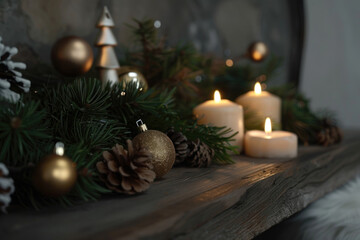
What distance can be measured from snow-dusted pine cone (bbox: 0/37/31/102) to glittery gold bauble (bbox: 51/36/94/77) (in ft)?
0.53

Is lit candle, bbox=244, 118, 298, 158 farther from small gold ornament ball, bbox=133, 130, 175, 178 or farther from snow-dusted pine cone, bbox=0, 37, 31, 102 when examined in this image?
snow-dusted pine cone, bbox=0, 37, 31, 102

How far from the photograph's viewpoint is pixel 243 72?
927 mm

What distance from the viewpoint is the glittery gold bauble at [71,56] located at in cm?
59

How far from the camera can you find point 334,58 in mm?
1622

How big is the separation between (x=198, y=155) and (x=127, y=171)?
147 millimetres

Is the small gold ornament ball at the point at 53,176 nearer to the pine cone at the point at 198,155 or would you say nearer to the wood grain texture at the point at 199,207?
the wood grain texture at the point at 199,207

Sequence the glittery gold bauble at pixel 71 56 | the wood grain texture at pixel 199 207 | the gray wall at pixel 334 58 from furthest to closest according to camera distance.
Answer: the gray wall at pixel 334 58
the glittery gold bauble at pixel 71 56
the wood grain texture at pixel 199 207

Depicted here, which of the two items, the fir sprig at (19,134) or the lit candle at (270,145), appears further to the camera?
the lit candle at (270,145)

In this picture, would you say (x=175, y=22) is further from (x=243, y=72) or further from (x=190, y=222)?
(x=190, y=222)

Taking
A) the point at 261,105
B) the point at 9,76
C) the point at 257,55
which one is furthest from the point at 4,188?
the point at 257,55

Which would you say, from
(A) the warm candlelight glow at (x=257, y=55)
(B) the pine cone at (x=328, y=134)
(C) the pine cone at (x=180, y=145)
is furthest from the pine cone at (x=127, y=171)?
(A) the warm candlelight glow at (x=257, y=55)

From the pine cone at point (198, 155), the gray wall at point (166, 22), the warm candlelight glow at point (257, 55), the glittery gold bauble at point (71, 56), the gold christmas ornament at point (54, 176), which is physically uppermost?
the gray wall at point (166, 22)

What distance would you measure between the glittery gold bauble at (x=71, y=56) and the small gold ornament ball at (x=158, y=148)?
23 cm

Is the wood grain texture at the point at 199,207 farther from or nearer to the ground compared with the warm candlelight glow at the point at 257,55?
nearer to the ground
